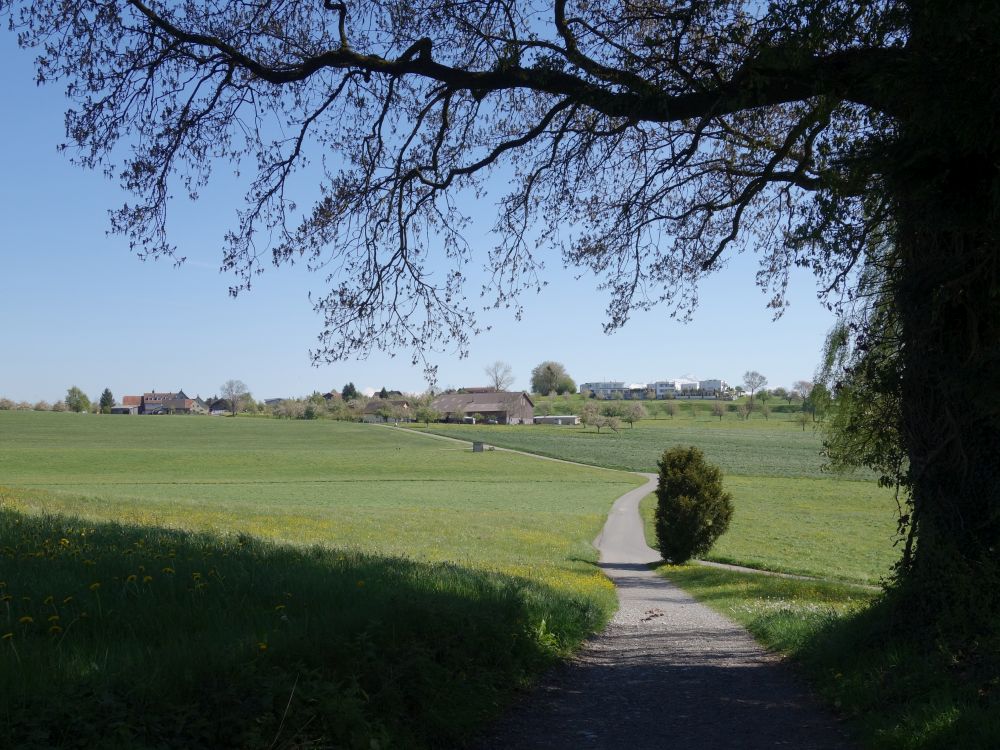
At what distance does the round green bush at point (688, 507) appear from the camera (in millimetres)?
26016

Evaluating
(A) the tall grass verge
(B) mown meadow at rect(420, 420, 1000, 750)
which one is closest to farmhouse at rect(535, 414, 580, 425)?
(B) mown meadow at rect(420, 420, 1000, 750)

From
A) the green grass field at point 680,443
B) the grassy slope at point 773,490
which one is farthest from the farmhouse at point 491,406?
the grassy slope at point 773,490

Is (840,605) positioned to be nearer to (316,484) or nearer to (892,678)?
(892,678)

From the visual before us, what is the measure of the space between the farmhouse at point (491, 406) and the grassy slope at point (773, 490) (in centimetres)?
1009

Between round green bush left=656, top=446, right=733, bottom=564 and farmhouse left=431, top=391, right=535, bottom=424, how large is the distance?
11142cm

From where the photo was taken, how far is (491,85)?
8.63m

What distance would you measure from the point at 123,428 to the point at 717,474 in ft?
289

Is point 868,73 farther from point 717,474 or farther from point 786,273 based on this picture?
point 717,474

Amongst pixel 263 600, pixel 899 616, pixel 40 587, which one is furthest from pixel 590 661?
pixel 40 587

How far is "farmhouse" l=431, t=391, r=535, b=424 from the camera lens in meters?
140

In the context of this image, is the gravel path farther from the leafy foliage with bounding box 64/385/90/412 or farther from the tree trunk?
the leafy foliage with bounding box 64/385/90/412

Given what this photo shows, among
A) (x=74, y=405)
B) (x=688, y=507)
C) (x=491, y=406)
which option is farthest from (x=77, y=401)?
(x=688, y=507)

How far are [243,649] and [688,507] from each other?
885 inches

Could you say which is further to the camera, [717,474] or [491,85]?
[717,474]
